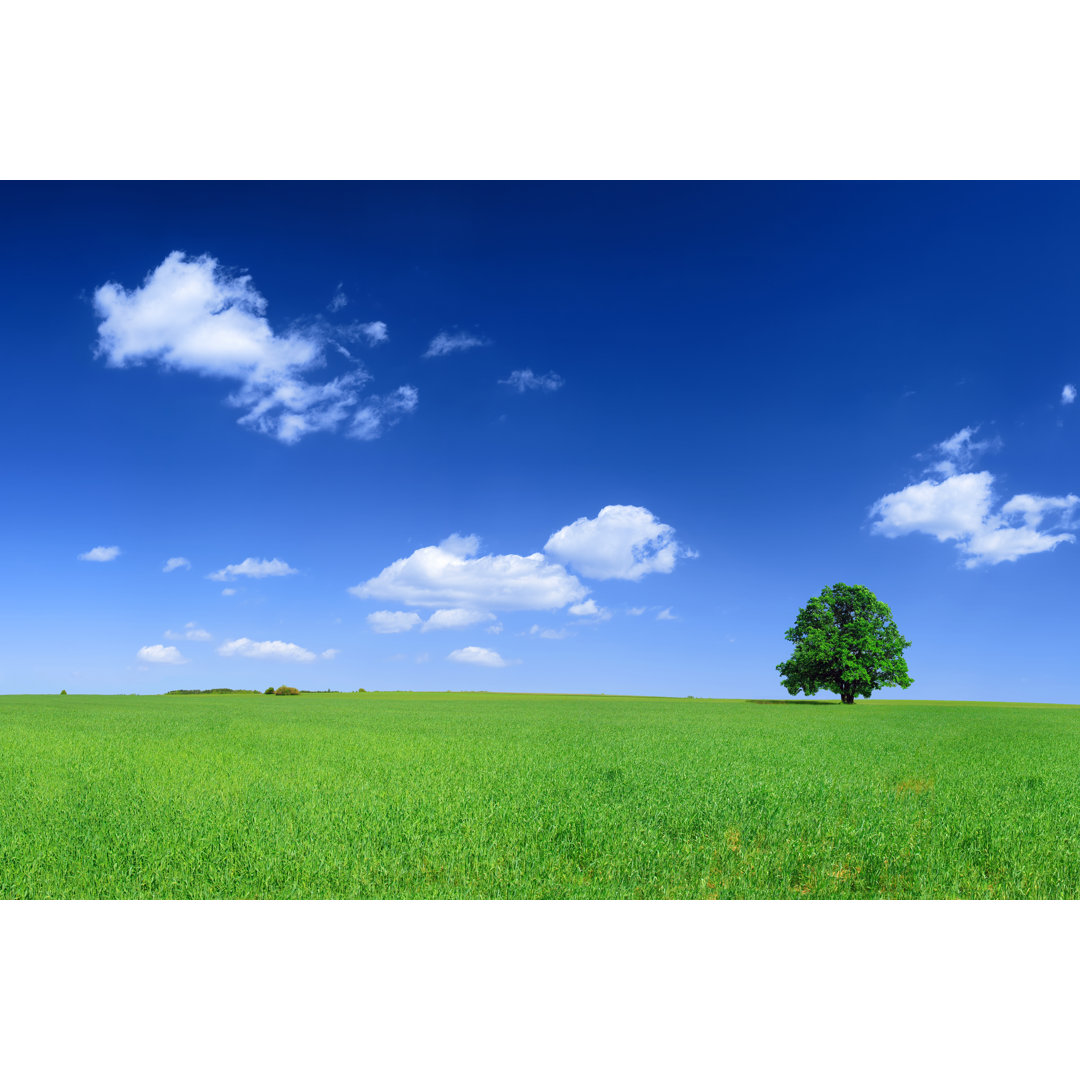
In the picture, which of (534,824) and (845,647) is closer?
(534,824)

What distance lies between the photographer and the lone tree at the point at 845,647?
53.2 metres

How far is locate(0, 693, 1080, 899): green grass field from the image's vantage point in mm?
6660

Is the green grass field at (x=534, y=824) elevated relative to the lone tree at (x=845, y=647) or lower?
lower

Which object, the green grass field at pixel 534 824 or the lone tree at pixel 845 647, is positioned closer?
the green grass field at pixel 534 824

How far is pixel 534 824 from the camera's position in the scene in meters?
8.20

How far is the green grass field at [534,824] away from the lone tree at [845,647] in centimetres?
3814

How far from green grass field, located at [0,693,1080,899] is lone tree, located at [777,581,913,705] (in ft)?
125

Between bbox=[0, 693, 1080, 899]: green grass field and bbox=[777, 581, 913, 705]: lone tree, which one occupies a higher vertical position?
bbox=[777, 581, 913, 705]: lone tree

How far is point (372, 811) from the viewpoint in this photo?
885 centimetres

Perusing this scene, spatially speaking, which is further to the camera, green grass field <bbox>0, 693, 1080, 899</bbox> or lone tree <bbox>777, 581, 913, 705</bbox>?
lone tree <bbox>777, 581, 913, 705</bbox>

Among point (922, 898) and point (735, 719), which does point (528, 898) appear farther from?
point (735, 719)

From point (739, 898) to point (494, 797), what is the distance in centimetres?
441

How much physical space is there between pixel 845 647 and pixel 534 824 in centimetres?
5125

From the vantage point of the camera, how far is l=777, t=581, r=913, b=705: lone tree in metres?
53.2
